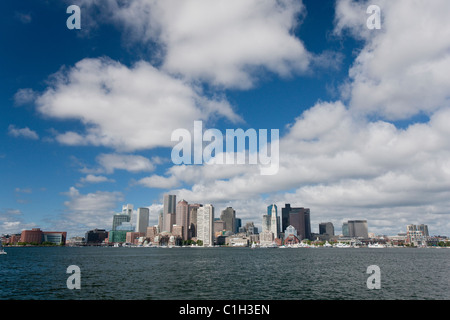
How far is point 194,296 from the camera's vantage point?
162 feet

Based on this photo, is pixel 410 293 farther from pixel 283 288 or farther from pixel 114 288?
pixel 114 288

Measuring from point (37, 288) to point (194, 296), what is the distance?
3235 centimetres
